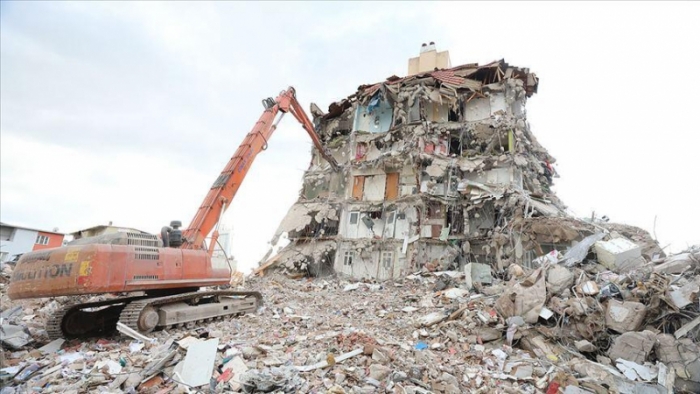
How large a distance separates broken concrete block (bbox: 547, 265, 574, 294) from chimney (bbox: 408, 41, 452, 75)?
18.9 meters

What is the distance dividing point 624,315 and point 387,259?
1359 cm

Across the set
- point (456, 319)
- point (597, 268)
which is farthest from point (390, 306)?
point (597, 268)

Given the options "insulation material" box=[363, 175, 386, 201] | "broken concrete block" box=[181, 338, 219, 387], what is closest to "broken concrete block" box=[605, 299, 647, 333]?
"broken concrete block" box=[181, 338, 219, 387]

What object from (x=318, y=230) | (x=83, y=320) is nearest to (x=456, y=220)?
(x=318, y=230)

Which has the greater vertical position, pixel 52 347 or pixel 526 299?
pixel 526 299

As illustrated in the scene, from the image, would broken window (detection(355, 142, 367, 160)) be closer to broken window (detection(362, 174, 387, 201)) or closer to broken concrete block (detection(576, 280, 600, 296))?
broken window (detection(362, 174, 387, 201))

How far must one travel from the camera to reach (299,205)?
76.5 ft

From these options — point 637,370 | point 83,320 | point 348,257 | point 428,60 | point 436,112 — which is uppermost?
point 428,60

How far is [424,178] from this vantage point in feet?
68.3

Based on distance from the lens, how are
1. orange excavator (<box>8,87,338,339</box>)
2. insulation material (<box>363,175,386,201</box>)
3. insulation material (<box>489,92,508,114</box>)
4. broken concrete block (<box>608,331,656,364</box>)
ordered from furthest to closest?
insulation material (<box>363,175,386,201</box>) < insulation material (<box>489,92,508,114</box>) < orange excavator (<box>8,87,338,339</box>) < broken concrete block (<box>608,331,656,364</box>)

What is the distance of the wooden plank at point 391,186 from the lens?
21312 millimetres

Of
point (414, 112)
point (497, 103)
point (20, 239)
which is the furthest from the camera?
point (20, 239)

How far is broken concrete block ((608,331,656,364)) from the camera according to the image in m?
6.42

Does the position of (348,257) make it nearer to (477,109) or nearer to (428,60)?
(477,109)
